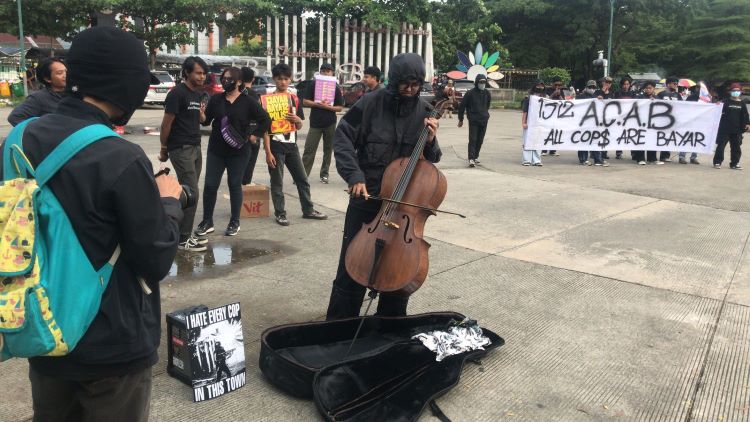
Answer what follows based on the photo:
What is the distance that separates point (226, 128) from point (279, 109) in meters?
1.21

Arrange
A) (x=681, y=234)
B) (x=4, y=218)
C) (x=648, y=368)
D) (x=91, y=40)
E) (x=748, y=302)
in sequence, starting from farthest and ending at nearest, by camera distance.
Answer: (x=681, y=234)
(x=748, y=302)
(x=648, y=368)
(x=91, y=40)
(x=4, y=218)

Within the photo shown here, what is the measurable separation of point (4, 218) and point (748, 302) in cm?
507

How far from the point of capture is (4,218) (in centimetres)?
160

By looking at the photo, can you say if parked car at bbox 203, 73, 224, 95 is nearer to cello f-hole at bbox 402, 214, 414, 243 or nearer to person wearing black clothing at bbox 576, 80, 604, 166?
cello f-hole at bbox 402, 214, 414, 243

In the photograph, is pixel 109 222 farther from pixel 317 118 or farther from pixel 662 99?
pixel 662 99

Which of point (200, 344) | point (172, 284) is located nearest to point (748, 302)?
point (200, 344)

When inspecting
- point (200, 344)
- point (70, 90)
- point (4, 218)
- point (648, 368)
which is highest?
point (70, 90)

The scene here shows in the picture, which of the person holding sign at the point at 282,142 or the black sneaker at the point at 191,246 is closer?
the black sneaker at the point at 191,246

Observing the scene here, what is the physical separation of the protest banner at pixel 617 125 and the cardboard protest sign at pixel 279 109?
669 cm

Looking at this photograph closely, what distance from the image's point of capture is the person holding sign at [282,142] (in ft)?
22.4

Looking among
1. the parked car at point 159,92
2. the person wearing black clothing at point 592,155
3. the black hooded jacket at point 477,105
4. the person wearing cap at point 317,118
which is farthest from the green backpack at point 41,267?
the parked car at point 159,92

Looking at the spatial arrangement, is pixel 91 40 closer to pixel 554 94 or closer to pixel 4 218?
pixel 4 218

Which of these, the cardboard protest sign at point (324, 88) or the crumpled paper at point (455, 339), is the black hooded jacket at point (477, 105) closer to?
the cardboard protest sign at point (324, 88)

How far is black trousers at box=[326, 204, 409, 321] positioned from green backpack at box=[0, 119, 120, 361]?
6.75 ft
